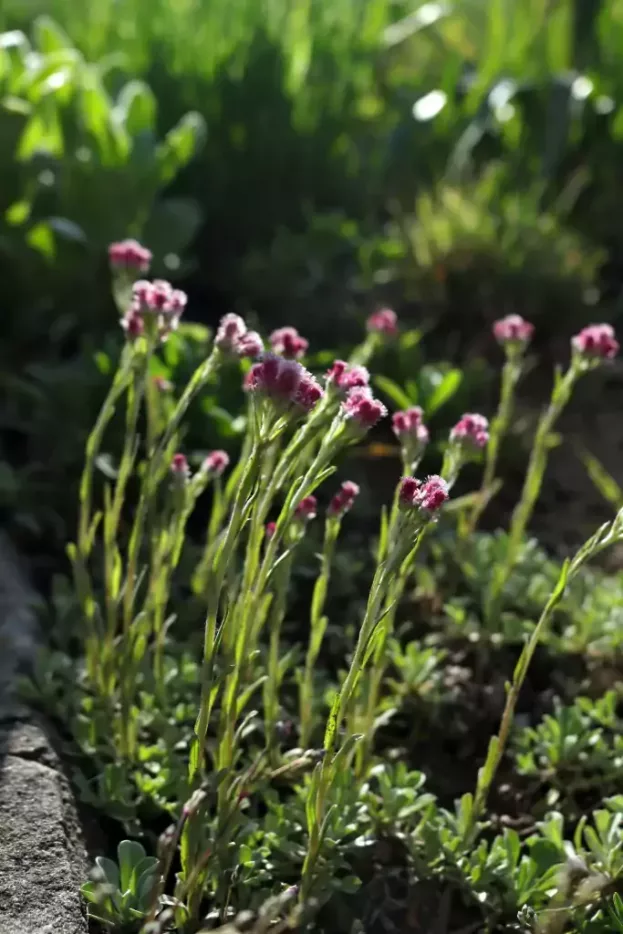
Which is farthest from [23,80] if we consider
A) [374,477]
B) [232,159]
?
[374,477]

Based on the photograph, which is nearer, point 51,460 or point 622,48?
point 51,460

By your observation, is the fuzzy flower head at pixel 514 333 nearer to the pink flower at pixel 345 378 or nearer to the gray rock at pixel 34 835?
the pink flower at pixel 345 378

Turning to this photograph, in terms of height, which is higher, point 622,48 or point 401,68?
point 401,68

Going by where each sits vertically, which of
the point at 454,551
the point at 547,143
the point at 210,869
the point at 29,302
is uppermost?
the point at 547,143

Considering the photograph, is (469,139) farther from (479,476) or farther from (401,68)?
(479,476)

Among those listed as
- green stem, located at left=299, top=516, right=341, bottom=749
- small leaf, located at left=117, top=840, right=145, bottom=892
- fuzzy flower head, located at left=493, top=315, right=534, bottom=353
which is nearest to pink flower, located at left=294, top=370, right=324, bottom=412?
green stem, located at left=299, top=516, right=341, bottom=749

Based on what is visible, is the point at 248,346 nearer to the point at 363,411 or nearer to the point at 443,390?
the point at 363,411
